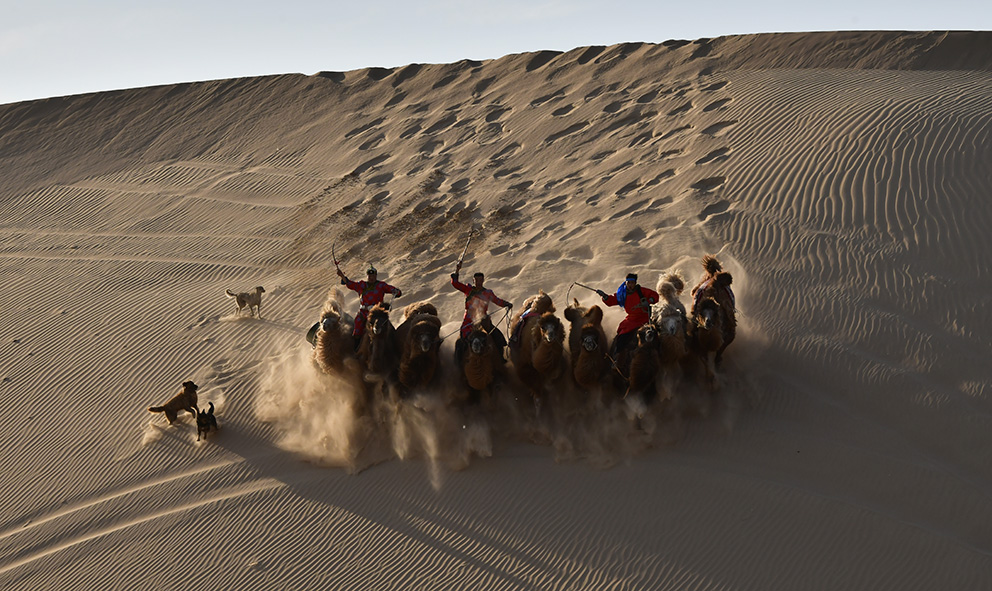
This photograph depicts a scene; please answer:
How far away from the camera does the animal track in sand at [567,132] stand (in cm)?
1808

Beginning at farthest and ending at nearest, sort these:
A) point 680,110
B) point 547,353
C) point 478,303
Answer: point 680,110 → point 478,303 → point 547,353

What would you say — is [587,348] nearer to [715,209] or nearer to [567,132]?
[715,209]

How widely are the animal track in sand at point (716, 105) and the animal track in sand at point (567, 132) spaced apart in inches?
98.1

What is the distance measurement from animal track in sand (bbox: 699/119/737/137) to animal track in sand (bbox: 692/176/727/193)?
6.16 feet

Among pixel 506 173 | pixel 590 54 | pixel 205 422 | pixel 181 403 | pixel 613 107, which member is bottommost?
pixel 205 422

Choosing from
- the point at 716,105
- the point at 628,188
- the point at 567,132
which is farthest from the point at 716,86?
the point at 628,188

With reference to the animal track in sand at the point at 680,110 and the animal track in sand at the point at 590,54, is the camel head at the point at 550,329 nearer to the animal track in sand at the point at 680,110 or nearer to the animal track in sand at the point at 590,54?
the animal track in sand at the point at 680,110

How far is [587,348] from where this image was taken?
8.99m

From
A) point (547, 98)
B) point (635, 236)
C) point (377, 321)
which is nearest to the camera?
point (377, 321)

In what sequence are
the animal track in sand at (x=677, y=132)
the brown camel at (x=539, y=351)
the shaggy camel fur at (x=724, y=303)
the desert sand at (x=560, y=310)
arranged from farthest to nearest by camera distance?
the animal track in sand at (x=677, y=132) → the shaggy camel fur at (x=724, y=303) → the brown camel at (x=539, y=351) → the desert sand at (x=560, y=310)

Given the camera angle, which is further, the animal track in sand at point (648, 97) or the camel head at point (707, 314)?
the animal track in sand at point (648, 97)

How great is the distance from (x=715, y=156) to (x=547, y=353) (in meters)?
7.65

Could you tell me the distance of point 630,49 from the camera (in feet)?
70.0

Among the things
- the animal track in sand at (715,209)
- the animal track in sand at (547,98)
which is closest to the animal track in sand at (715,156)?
the animal track in sand at (715,209)
